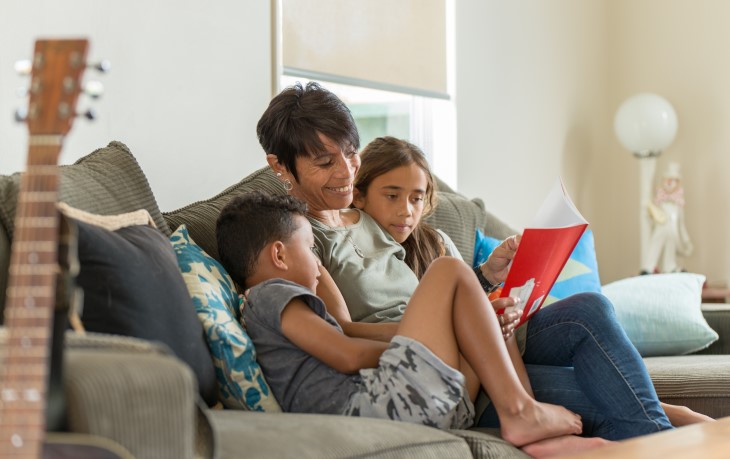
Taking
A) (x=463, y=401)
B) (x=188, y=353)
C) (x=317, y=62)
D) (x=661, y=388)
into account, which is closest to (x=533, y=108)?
(x=317, y=62)

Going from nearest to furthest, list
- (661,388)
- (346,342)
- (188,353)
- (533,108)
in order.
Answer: (188,353)
(346,342)
(661,388)
(533,108)

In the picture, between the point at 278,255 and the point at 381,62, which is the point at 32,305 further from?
the point at 381,62

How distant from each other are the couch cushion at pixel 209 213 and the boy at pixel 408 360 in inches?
11.5

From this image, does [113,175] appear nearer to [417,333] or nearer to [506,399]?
[417,333]

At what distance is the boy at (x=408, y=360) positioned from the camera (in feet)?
5.85

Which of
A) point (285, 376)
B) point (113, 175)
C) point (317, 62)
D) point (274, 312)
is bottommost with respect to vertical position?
point (285, 376)

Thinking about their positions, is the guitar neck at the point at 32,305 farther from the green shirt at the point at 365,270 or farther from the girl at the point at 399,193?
the girl at the point at 399,193

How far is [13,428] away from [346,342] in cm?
84

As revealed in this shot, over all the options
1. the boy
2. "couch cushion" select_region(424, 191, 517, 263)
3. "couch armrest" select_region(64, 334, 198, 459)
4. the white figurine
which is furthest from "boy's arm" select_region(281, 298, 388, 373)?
the white figurine

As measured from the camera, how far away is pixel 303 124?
2.27 metres

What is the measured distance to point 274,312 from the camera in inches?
71.9

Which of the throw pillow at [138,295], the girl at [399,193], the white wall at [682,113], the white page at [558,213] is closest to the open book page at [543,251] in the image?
the white page at [558,213]

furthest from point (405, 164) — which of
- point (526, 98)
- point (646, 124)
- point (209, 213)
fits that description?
point (646, 124)

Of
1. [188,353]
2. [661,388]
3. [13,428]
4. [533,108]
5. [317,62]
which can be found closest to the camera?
[13,428]
